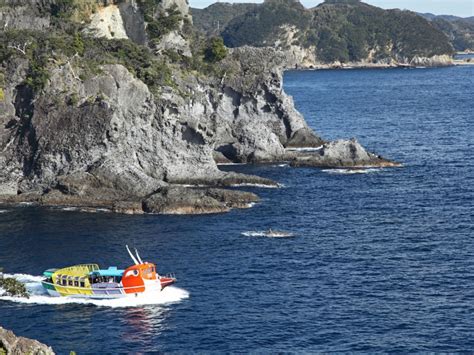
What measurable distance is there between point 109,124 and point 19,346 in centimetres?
6428

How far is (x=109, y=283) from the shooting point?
72562 mm

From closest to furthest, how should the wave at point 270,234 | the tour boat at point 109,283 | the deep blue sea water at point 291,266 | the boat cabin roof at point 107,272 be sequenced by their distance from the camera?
the deep blue sea water at point 291,266 → the tour boat at point 109,283 → the boat cabin roof at point 107,272 → the wave at point 270,234

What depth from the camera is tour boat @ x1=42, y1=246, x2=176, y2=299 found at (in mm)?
72375

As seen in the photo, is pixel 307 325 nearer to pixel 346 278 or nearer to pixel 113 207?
pixel 346 278

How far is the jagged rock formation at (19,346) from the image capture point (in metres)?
45.2

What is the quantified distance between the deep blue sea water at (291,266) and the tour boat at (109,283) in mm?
1692

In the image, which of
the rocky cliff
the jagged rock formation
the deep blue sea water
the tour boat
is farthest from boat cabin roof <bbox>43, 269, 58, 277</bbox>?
the jagged rock formation

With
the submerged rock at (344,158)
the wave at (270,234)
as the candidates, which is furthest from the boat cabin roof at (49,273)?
the submerged rock at (344,158)

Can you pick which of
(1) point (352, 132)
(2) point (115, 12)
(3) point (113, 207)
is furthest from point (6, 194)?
(1) point (352, 132)

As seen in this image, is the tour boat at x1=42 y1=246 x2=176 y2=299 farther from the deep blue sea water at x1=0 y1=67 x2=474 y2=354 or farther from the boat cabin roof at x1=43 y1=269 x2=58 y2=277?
the deep blue sea water at x1=0 y1=67 x2=474 y2=354

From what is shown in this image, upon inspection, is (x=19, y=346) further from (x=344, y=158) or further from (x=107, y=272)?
(x=344, y=158)

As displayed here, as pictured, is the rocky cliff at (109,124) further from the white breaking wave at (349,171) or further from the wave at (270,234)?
the wave at (270,234)

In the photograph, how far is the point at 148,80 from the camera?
403 ft

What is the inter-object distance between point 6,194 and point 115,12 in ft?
145
